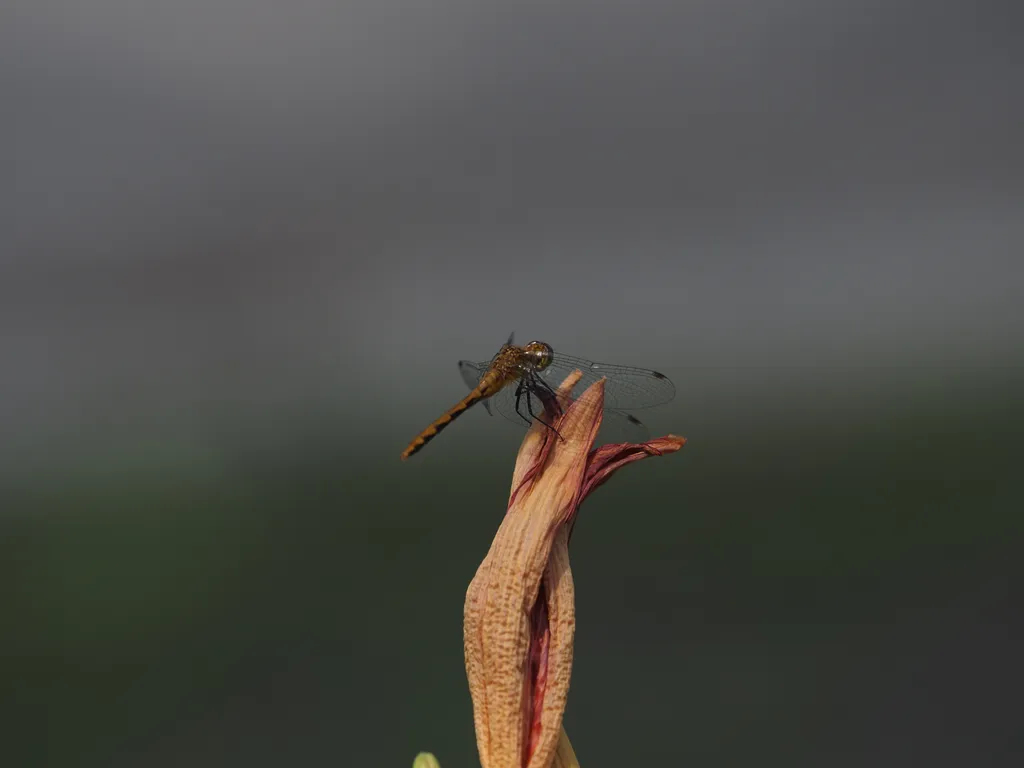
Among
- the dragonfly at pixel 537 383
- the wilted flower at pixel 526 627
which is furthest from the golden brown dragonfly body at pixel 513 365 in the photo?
the wilted flower at pixel 526 627

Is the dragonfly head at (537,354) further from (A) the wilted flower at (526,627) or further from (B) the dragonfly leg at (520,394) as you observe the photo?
(A) the wilted flower at (526,627)

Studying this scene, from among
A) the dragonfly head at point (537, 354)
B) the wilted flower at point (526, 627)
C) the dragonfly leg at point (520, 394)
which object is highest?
the dragonfly head at point (537, 354)

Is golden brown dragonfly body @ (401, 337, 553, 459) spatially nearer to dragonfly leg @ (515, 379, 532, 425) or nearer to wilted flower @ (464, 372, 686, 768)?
dragonfly leg @ (515, 379, 532, 425)

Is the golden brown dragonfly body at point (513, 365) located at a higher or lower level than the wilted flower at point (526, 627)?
higher

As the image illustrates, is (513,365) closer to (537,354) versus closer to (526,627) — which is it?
(537,354)

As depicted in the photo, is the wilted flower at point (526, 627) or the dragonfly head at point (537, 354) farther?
the dragonfly head at point (537, 354)
